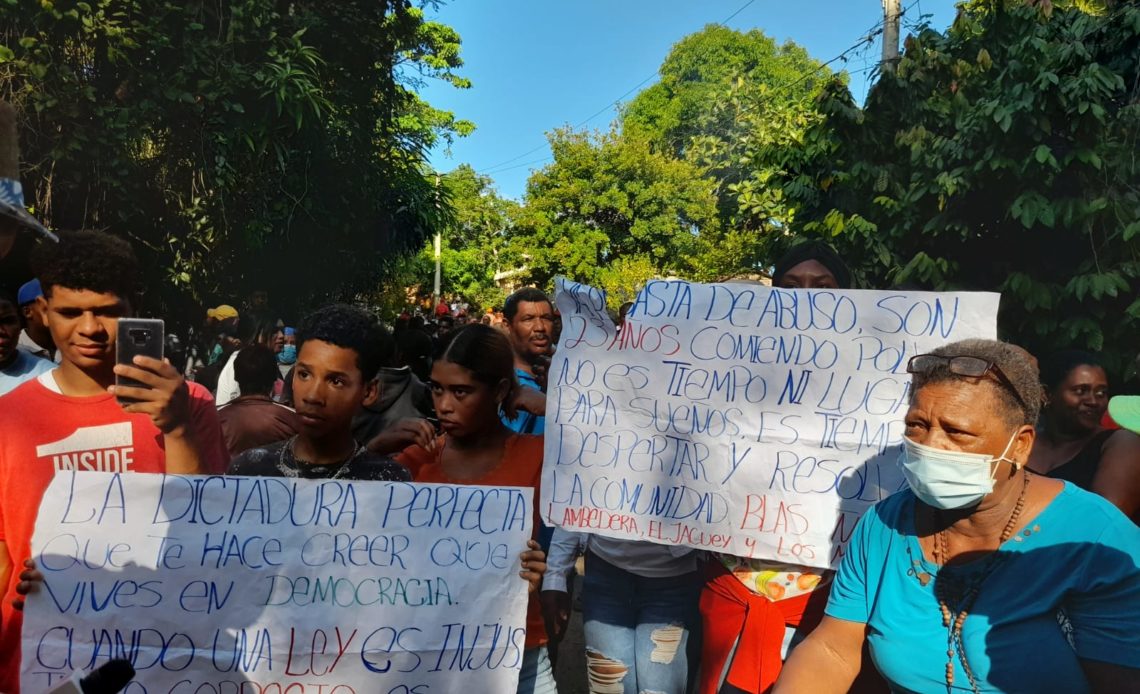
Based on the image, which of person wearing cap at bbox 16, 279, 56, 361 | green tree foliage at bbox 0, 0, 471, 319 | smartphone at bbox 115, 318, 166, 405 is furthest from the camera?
green tree foliage at bbox 0, 0, 471, 319

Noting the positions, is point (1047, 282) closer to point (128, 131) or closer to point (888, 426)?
point (888, 426)

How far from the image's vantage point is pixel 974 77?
7.00 metres

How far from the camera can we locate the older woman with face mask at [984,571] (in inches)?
80.0

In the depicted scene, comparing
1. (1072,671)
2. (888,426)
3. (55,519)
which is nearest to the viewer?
(1072,671)

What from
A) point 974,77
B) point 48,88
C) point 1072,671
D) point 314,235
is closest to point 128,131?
point 48,88

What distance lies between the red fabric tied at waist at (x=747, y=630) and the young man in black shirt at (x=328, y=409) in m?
1.20

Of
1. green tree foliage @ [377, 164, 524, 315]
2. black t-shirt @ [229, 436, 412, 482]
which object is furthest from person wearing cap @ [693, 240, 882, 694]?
green tree foliage @ [377, 164, 524, 315]

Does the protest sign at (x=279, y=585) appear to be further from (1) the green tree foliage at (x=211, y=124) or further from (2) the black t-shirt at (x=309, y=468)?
(1) the green tree foliage at (x=211, y=124)

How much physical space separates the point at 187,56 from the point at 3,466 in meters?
7.55

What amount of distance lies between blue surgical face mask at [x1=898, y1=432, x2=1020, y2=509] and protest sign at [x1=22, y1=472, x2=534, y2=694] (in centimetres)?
112

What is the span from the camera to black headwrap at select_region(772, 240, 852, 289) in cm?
329

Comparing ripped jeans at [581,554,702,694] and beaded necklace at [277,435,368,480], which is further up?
beaded necklace at [277,435,368,480]

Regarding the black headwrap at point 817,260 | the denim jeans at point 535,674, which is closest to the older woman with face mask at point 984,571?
the denim jeans at point 535,674

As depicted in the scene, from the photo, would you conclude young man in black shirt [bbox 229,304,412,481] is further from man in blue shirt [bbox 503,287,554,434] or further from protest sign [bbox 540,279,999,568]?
man in blue shirt [bbox 503,287,554,434]
